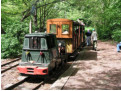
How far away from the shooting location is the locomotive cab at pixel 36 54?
7.81 meters

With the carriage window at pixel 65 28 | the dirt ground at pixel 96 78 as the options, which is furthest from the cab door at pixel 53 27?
the dirt ground at pixel 96 78

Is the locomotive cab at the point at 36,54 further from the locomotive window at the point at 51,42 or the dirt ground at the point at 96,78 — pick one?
the dirt ground at the point at 96,78

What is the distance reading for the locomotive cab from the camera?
7.81 metres

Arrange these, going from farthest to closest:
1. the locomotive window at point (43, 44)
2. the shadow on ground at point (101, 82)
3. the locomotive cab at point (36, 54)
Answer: the locomotive window at point (43, 44)
the locomotive cab at point (36, 54)
the shadow on ground at point (101, 82)

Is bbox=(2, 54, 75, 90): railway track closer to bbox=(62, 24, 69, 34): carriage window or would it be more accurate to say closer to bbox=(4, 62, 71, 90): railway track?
bbox=(4, 62, 71, 90): railway track

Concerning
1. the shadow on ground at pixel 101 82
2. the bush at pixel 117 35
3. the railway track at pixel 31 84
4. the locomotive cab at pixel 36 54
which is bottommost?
the railway track at pixel 31 84

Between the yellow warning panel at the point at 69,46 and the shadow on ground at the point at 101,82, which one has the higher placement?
the yellow warning panel at the point at 69,46

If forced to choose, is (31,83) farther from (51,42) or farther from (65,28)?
(65,28)

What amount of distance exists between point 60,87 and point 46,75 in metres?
1.48

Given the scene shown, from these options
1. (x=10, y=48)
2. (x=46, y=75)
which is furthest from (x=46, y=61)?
(x=10, y=48)

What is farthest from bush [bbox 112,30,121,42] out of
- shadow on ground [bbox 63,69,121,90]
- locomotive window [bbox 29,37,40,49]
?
locomotive window [bbox 29,37,40,49]

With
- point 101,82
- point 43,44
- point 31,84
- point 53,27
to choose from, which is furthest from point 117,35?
point 31,84

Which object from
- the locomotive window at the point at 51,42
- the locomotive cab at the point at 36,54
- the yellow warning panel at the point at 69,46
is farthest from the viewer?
the yellow warning panel at the point at 69,46

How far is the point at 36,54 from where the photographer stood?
807cm
